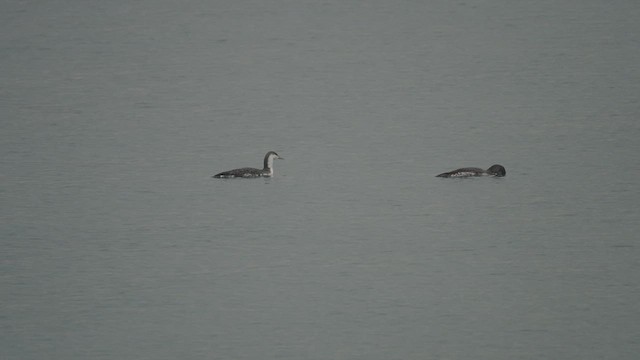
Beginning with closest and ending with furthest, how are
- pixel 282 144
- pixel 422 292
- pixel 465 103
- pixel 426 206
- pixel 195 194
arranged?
1. pixel 422 292
2. pixel 426 206
3. pixel 195 194
4. pixel 282 144
5. pixel 465 103

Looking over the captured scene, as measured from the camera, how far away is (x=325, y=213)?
21625 mm

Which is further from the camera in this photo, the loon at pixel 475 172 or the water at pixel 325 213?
the loon at pixel 475 172

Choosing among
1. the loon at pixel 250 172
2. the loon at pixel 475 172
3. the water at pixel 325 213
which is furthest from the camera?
the loon at pixel 250 172

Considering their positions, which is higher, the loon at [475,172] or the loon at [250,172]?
the loon at [250,172]

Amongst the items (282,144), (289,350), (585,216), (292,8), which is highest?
(292,8)

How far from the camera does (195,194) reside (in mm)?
23703

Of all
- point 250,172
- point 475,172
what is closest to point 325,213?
point 475,172

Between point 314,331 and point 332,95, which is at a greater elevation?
point 332,95

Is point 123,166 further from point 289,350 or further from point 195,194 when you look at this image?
point 289,350

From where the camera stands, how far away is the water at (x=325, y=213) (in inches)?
559

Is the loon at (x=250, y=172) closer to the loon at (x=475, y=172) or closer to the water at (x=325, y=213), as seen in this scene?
the water at (x=325, y=213)

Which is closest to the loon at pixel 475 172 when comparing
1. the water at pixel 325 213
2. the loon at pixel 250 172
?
the water at pixel 325 213

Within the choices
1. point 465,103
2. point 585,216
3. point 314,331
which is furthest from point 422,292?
point 465,103

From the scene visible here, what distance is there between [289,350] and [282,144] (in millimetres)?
19082
